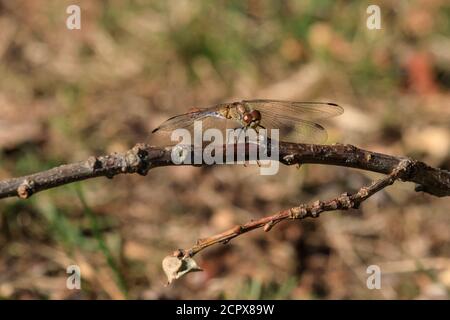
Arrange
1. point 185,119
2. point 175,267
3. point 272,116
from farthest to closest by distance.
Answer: point 272,116 → point 185,119 → point 175,267

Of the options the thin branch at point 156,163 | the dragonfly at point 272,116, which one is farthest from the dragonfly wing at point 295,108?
the thin branch at point 156,163

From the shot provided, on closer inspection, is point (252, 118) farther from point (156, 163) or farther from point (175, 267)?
point (175, 267)

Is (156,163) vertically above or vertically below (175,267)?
above

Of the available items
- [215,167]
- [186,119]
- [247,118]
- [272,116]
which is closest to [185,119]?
[186,119]

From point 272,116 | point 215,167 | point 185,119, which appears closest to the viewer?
point 185,119

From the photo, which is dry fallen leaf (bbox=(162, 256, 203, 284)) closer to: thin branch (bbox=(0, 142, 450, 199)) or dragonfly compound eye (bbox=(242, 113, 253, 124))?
thin branch (bbox=(0, 142, 450, 199))

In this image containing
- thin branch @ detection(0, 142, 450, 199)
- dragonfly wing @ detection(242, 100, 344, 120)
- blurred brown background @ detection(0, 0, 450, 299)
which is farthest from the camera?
blurred brown background @ detection(0, 0, 450, 299)

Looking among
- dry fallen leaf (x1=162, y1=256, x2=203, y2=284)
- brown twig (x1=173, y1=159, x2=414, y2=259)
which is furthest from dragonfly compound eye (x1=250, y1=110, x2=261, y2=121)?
dry fallen leaf (x1=162, y1=256, x2=203, y2=284)

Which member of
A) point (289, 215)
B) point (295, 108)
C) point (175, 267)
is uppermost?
point (295, 108)
